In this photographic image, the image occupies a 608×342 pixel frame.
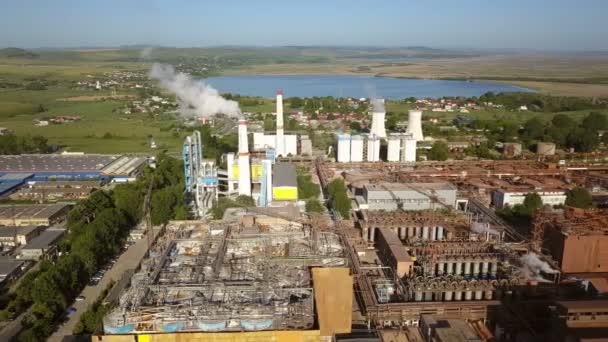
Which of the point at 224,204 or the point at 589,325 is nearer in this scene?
the point at 589,325

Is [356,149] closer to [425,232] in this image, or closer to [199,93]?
[199,93]

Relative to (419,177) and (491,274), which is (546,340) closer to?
(491,274)

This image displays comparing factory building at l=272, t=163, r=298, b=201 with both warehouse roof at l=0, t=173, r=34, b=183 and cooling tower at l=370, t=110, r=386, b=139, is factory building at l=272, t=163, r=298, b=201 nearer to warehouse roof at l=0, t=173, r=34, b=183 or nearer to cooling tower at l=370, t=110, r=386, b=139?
cooling tower at l=370, t=110, r=386, b=139

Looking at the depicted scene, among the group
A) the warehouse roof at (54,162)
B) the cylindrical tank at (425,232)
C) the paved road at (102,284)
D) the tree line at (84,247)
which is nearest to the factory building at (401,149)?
the cylindrical tank at (425,232)

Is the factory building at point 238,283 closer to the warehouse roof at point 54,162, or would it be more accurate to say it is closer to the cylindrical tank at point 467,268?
the cylindrical tank at point 467,268

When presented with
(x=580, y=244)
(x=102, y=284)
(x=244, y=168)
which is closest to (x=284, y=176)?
(x=244, y=168)

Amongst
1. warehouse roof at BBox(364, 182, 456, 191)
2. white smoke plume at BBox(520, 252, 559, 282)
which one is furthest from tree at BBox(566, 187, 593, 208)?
white smoke plume at BBox(520, 252, 559, 282)

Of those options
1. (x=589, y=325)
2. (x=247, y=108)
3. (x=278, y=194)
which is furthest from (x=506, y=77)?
(x=589, y=325)
